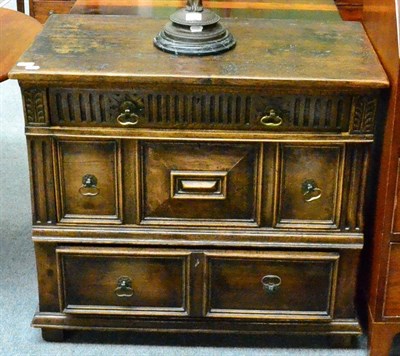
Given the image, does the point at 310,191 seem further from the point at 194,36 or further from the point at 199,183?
the point at 194,36

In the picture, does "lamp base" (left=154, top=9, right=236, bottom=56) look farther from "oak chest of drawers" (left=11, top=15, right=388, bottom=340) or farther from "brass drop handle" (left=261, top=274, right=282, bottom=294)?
"brass drop handle" (left=261, top=274, right=282, bottom=294)

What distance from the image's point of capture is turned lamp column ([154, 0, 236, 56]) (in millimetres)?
1820

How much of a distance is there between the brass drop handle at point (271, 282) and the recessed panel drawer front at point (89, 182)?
1.22ft

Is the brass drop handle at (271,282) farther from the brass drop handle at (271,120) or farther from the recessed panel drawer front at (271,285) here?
the brass drop handle at (271,120)

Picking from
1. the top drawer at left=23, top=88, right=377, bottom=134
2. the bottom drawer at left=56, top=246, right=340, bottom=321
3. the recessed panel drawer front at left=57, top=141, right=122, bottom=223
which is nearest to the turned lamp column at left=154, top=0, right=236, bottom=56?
the top drawer at left=23, top=88, right=377, bottom=134

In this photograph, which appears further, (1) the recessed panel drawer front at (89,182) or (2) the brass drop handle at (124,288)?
(2) the brass drop handle at (124,288)

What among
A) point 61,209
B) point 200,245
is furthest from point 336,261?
point 61,209

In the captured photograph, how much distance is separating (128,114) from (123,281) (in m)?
0.42

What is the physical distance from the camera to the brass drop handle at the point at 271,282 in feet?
6.38

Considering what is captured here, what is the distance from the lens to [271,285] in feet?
6.40

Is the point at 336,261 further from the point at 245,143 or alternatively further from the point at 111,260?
the point at 111,260

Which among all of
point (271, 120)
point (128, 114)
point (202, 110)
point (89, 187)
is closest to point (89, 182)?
point (89, 187)

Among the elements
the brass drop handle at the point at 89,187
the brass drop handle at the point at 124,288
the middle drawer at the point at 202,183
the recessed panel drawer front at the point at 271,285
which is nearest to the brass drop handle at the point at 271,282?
the recessed panel drawer front at the point at 271,285

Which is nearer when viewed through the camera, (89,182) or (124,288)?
(89,182)
